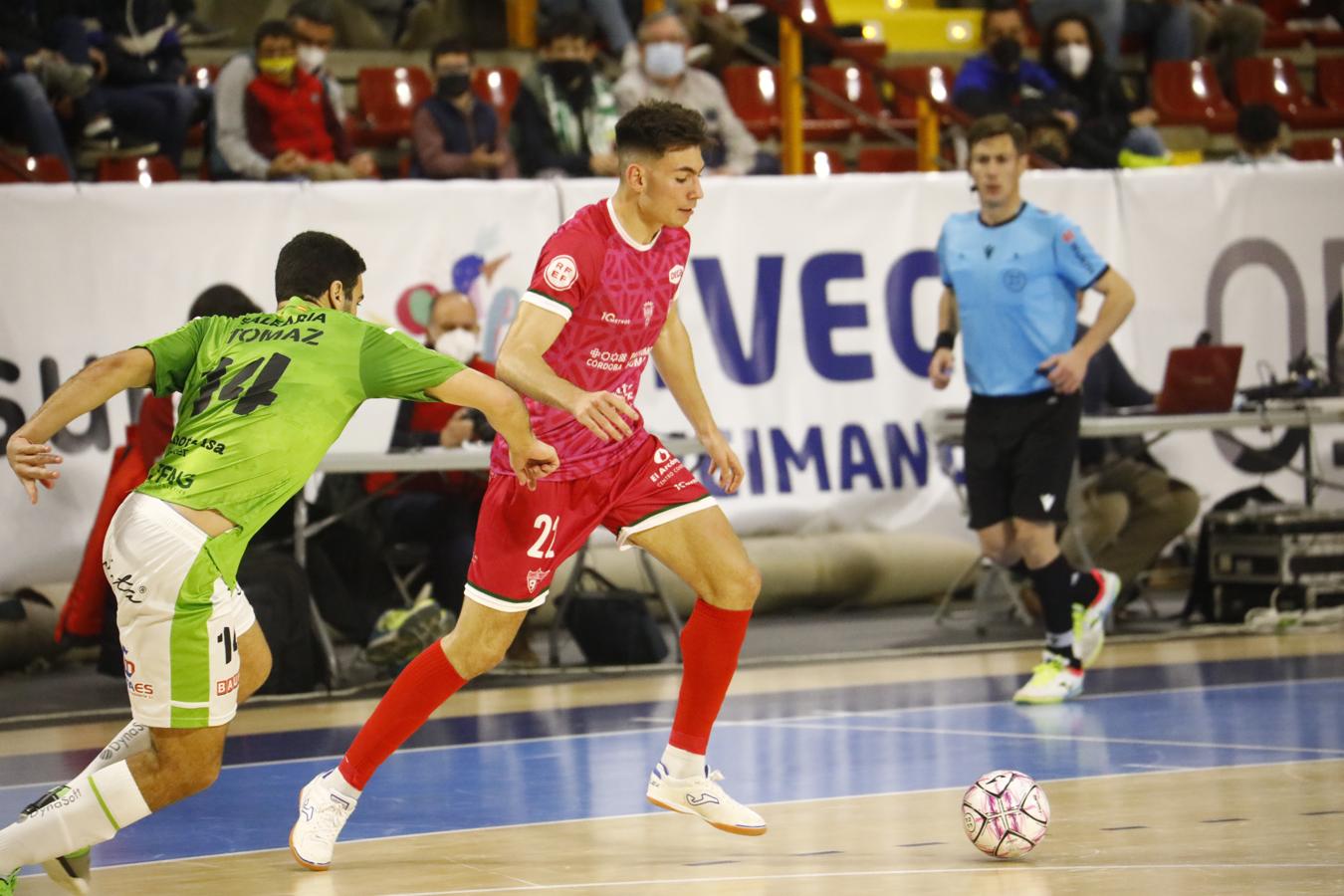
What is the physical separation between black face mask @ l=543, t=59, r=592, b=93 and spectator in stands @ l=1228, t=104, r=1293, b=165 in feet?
13.7

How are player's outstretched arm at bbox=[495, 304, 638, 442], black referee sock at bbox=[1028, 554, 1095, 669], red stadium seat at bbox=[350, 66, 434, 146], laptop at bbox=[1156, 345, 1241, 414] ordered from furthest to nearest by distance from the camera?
1. red stadium seat at bbox=[350, 66, 434, 146]
2. laptop at bbox=[1156, 345, 1241, 414]
3. black referee sock at bbox=[1028, 554, 1095, 669]
4. player's outstretched arm at bbox=[495, 304, 638, 442]

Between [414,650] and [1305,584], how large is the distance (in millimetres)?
4621

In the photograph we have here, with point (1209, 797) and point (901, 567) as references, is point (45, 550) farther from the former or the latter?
point (1209, 797)

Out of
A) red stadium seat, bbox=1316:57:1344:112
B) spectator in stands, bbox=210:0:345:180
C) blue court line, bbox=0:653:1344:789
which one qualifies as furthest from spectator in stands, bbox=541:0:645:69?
red stadium seat, bbox=1316:57:1344:112

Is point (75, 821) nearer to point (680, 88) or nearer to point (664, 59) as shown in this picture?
point (664, 59)

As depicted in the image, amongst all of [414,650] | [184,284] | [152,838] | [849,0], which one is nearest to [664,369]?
[152,838]

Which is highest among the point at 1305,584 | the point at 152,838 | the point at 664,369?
the point at 664,369

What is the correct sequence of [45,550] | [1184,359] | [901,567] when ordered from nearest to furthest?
1. [45,550]
2. [1184,359]
3. [901,567]

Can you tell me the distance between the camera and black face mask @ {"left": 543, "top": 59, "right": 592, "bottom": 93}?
40.0ft

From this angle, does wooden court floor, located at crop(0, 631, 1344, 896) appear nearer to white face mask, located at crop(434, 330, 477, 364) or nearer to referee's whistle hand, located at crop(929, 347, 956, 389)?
referee's whistle hand, located at crop(929, 347, 956, 389)

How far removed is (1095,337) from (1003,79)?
21.6 ft

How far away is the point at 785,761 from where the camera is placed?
673 cm

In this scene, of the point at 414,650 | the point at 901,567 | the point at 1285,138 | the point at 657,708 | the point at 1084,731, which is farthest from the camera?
the point at 1285,138

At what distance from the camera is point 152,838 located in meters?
5.62
